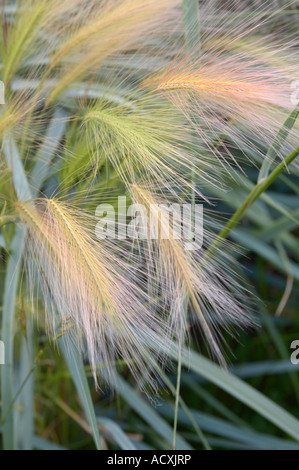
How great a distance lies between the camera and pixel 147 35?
0.64 metres

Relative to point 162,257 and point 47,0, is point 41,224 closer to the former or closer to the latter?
point 162,257

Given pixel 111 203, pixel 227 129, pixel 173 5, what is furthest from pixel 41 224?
pixel 173 5

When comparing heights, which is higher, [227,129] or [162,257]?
[227,129]

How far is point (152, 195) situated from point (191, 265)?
0.27 ft

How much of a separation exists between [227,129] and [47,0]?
13.7 inches

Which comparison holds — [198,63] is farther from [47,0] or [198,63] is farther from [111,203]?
[47,0]

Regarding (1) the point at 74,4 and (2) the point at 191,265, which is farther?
(1) the point at 74,4

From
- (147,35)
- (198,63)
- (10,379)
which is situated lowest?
(10,379)

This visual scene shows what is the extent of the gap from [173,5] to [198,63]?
16cm

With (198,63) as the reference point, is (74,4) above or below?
above
